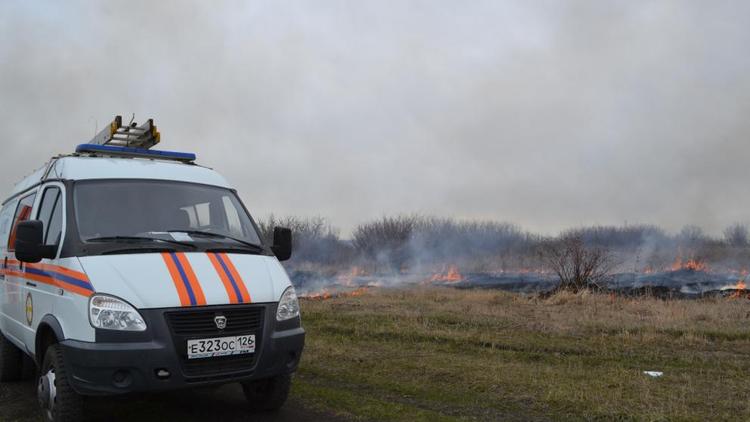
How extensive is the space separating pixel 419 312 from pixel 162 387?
33.0 feet

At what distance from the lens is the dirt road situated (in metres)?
5.75

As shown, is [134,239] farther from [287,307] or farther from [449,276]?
[449,276]

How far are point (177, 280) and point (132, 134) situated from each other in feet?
14.3

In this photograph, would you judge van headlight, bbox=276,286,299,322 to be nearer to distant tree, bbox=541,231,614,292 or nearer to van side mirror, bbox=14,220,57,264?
van side mirror, bbox=14,220,57,264

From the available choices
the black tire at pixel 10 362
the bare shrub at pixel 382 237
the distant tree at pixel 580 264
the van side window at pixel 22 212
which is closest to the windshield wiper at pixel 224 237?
the van side window at pixel 22 212

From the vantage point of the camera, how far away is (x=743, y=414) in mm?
5863

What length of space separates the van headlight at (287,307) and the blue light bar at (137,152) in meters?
2.58

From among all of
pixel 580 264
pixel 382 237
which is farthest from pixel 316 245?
pixel 580 264

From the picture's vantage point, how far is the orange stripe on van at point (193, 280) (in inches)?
187

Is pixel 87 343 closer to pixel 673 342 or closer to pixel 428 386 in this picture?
pixel 428 386

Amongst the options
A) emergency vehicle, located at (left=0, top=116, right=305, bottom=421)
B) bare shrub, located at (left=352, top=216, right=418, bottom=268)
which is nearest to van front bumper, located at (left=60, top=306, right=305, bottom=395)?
emergency vehicle, located at (left=0, top=116, right=305, bottom=421)

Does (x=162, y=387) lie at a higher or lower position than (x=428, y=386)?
higher

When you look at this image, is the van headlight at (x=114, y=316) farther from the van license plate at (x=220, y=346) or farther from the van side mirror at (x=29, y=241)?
the van side mirror at (x=29, y=241)

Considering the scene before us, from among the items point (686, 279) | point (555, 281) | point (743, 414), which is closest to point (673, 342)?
A: point (743, 414)
